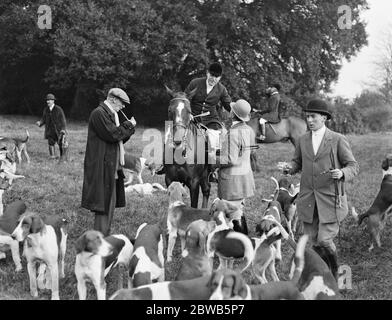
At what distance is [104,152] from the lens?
7336 millimetres

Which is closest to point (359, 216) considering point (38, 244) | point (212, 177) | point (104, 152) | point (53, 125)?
point (212, 177)

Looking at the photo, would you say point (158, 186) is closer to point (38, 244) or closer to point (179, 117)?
point (179, 117)

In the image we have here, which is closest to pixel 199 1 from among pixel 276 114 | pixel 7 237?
pixel 276 114

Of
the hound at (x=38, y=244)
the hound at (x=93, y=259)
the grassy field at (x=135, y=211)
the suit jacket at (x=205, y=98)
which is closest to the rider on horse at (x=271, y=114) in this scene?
the grassy field at (x=135, y=211)

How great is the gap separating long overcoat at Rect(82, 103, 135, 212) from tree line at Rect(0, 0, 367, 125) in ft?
64.0

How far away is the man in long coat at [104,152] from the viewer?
285 inches

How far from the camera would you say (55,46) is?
26141 mm

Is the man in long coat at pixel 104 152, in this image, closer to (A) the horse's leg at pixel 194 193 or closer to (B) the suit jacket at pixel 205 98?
(A) the horse's leg at pixel 194 193

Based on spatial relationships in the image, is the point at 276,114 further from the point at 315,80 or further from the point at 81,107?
the point at 81,107

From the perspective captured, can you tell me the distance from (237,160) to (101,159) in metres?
1.90

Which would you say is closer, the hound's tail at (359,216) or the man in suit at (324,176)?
the man in suit at (324,176)

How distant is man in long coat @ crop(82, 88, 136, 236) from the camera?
7.24 meters

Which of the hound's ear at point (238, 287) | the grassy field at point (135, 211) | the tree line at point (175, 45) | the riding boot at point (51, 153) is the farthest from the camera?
the tree line at point (175, 45)

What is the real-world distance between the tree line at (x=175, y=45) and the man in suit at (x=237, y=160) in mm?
19932
